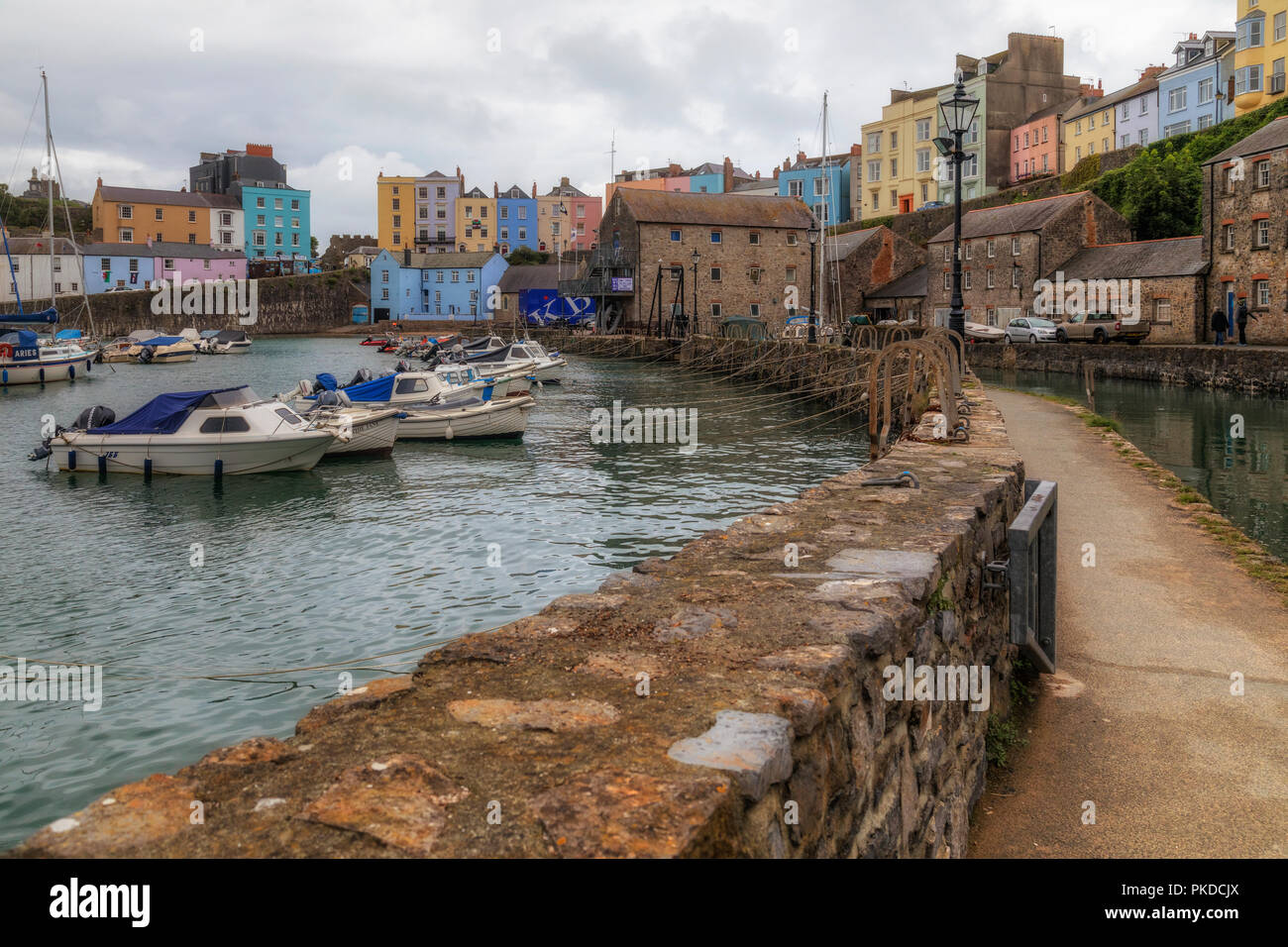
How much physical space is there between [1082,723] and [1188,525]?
6447mm

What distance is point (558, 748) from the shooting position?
10.5 feet

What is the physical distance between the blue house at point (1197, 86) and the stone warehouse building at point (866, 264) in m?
17.5

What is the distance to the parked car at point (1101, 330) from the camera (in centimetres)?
4653

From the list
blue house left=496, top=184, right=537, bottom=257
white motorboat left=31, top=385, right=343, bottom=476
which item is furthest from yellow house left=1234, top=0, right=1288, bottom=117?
blue house left=496, top=184, right=537, bottom=257

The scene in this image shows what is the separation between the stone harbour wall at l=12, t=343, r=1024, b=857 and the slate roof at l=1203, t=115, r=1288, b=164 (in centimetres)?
4404

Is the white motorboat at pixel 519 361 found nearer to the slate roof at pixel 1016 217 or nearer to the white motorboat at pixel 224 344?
the slate roof at pixel 1016 217

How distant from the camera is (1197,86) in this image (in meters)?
62.0

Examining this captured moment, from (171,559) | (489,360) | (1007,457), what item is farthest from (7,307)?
(1007,457)

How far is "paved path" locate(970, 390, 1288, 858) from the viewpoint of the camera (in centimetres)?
521

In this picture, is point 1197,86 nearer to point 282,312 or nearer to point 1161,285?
point 1161,285

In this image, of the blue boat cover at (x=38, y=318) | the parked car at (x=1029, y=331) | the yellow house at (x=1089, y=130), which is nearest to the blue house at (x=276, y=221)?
the blue boat cover at (x=38, y=318)

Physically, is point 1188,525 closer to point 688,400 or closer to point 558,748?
point 558,748

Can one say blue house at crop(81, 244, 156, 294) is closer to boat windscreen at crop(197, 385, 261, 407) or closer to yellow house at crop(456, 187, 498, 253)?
yellow house at crop(456, 187, 498, 253)

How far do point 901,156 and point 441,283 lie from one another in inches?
1885
